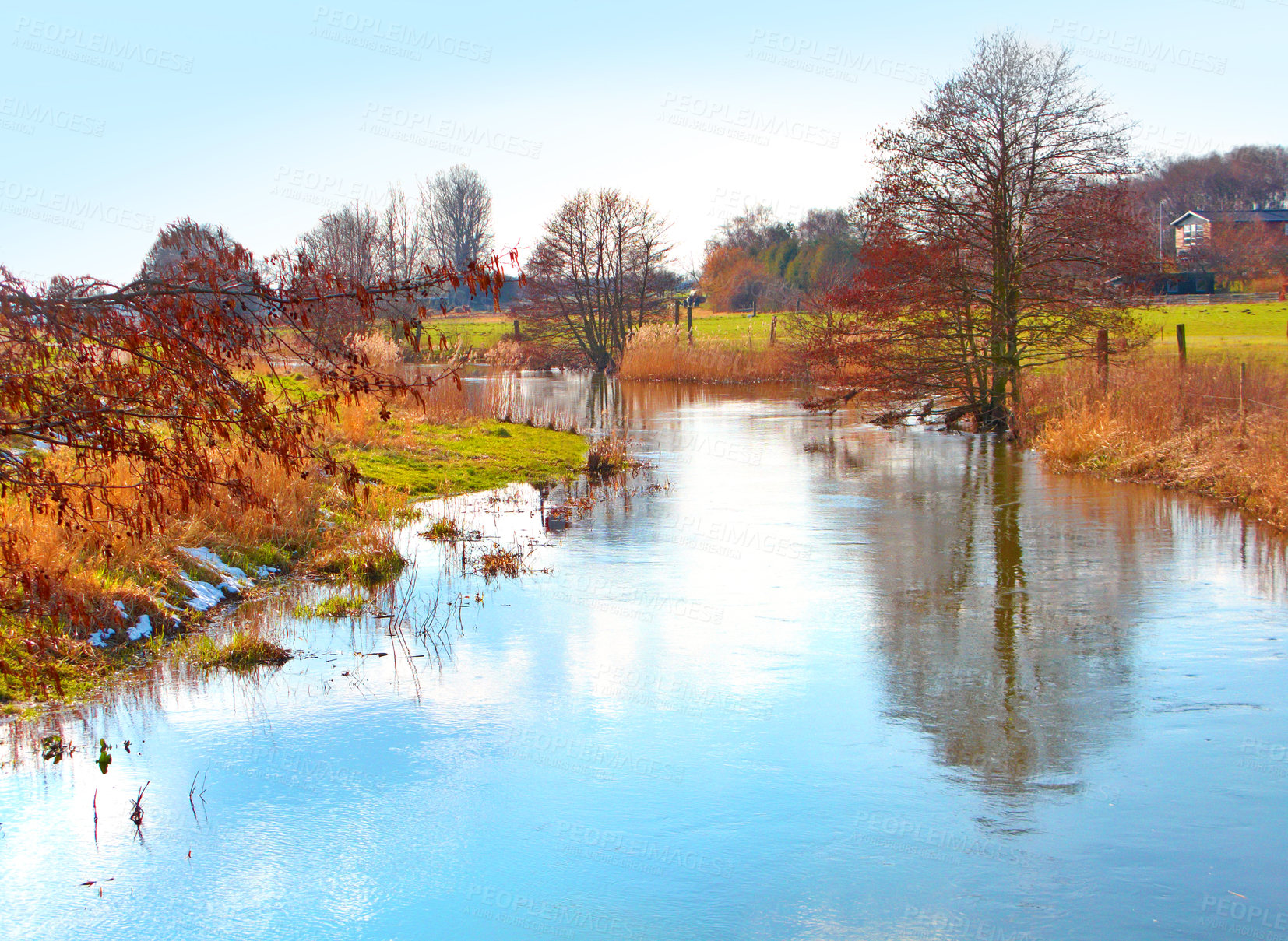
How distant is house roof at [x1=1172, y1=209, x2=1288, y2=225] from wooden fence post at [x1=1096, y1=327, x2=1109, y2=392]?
61986mm

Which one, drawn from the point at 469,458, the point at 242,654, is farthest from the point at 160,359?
the point at 469,458

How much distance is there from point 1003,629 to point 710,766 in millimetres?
3419

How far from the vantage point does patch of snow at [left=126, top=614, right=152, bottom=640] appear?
26.5 feet

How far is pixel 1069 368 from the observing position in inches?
871

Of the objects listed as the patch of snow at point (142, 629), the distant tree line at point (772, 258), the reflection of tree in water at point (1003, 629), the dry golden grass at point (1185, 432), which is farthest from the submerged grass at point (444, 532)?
the distant tree line at point (772, 258)

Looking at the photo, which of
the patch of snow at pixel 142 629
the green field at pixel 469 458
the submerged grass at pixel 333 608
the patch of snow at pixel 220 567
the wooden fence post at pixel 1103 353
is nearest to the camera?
the patch of snow at pixel 142 629

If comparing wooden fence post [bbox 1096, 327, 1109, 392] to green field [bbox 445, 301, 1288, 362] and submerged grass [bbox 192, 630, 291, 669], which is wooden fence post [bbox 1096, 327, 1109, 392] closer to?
green field [bbox 445, 301, 1288, 362]

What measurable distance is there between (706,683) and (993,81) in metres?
16.3

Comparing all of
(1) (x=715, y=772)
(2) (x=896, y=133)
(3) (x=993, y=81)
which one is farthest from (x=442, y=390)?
(1) (x=715, y=772)

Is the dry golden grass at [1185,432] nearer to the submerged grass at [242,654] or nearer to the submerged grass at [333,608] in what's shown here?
the submerged grass at [333,608]

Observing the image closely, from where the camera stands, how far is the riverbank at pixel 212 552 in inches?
275

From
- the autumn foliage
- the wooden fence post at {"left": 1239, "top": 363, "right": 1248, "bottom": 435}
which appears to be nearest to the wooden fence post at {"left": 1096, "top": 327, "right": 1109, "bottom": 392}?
the wooden fence post at {"left": 1239, "top": 363, "right": 1248, "bottom": 435}

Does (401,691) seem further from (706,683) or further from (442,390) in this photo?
(442,390)

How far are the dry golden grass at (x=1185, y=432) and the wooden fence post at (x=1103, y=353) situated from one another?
0.18 m
